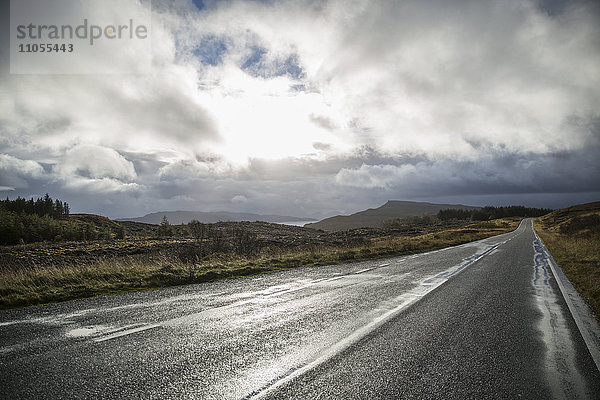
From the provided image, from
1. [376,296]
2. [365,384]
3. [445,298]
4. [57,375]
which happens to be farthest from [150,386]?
[445,298]

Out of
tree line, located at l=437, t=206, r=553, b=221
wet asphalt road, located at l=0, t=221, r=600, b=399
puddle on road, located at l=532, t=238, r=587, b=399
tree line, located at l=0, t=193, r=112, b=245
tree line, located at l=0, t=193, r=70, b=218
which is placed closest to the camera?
wet asphalt road, located at l=0, t=221, r=600, b=399

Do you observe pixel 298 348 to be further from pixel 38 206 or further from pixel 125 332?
pixel 38 206

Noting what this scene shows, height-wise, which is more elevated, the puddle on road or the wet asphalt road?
the wet asphalt road

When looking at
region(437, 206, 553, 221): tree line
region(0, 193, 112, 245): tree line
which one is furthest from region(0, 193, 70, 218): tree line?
region(437, 206, 553, 221): tree line

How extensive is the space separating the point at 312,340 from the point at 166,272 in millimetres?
8972

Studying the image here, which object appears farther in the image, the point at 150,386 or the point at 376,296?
the point at 376,296

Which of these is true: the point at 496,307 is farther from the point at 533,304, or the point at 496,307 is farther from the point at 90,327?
the point at 90,327

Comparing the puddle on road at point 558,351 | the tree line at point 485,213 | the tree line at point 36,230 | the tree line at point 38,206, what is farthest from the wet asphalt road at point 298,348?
the tree line at point 485,213

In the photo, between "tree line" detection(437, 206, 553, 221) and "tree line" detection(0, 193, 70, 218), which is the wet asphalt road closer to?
"tree line" detection(0, 193, 70, 218)

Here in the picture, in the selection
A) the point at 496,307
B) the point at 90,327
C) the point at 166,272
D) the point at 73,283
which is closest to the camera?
the point at 90,327

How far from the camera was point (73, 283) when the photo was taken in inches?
408

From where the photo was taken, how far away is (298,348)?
489cm

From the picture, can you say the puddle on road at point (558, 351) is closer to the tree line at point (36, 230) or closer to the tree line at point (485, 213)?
the tree line at point (36, 230)

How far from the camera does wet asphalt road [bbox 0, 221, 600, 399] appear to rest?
3707 millimetres
